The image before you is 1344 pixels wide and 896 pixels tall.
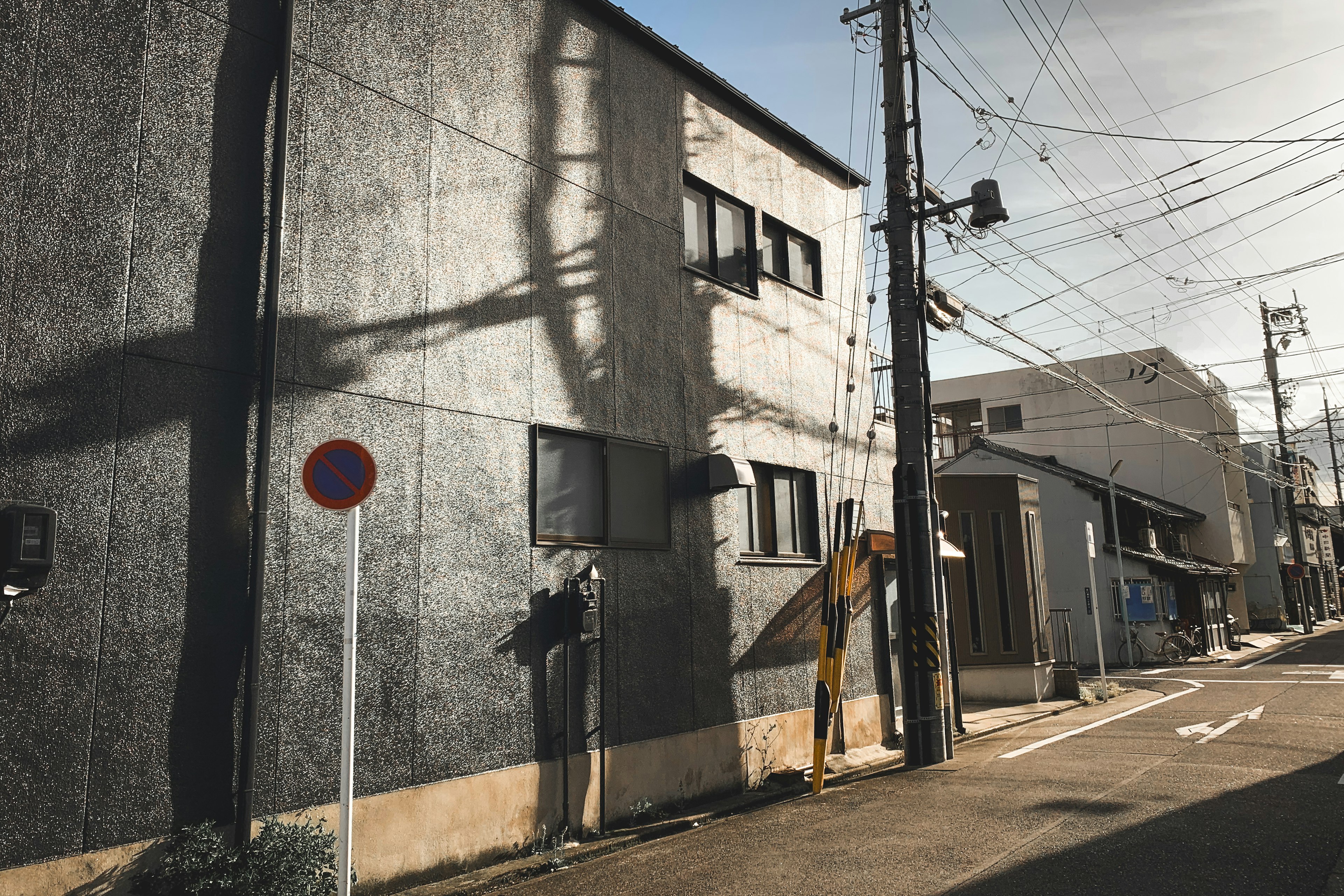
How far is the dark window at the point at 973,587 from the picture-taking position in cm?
1948

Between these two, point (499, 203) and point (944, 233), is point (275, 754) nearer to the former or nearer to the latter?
point (499, 203)

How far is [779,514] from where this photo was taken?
12.0 meters

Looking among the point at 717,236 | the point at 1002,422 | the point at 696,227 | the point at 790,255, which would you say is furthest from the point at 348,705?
the point at 1002,422

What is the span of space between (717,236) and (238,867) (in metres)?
8.86

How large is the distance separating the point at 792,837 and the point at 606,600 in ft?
9.16

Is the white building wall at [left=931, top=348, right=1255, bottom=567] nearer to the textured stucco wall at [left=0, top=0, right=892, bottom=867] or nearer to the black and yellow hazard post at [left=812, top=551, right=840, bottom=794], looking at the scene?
the black and yellow hazard post at [left=812, top=551, right=840, bottom=794]

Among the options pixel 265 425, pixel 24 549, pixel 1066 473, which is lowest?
pixel 24 549

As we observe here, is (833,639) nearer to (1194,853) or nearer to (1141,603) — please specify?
(1194,853)

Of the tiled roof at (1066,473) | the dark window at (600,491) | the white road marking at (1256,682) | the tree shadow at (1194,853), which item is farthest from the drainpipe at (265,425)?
the tiled roof at (1066,473)

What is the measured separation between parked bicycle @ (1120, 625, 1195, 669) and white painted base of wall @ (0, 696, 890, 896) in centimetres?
2203

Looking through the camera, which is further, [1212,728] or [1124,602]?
[1124,602]

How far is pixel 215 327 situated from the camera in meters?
6.08

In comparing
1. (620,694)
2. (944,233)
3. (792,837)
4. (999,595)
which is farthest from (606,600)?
(999,595)

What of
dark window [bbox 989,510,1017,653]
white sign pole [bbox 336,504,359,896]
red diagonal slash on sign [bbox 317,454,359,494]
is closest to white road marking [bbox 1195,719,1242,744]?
dark window [bbox 989,510,1017,653]
